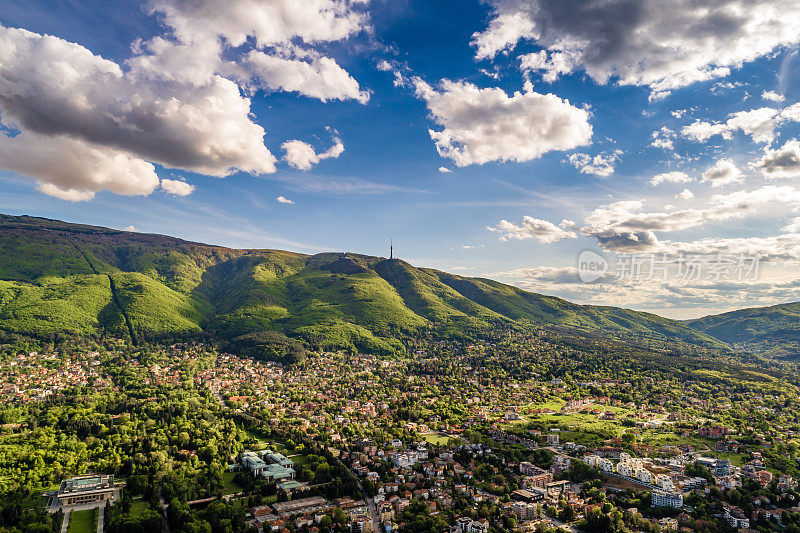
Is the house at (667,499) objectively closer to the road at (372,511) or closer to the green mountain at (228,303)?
the road at (372,511)

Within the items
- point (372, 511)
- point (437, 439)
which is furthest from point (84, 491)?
point (437, 439)

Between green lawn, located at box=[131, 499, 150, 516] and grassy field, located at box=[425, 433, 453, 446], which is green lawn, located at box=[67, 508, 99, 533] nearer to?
green lawn, located at box=[131, 499, 150, 516]

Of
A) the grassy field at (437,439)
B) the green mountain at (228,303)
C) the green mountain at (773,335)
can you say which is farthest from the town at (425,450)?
the green mountain at (773,335)

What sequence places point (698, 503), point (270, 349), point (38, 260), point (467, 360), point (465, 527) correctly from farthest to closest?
point (38, 260) → point (467, 360) → point (270, 349) → point (698, 503) → point (465, 527)

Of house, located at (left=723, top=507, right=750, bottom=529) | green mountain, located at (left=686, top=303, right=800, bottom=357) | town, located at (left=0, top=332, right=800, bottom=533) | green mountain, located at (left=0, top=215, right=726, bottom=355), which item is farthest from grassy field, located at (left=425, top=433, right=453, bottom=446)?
green mountain, located at (left=686, top=303, right=800, bottom=357)

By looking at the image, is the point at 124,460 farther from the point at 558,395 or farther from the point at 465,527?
the point at 558,395

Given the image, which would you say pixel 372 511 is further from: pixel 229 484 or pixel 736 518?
pixel 736 518

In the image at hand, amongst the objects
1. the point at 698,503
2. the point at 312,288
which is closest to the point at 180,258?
the point at 312,288
